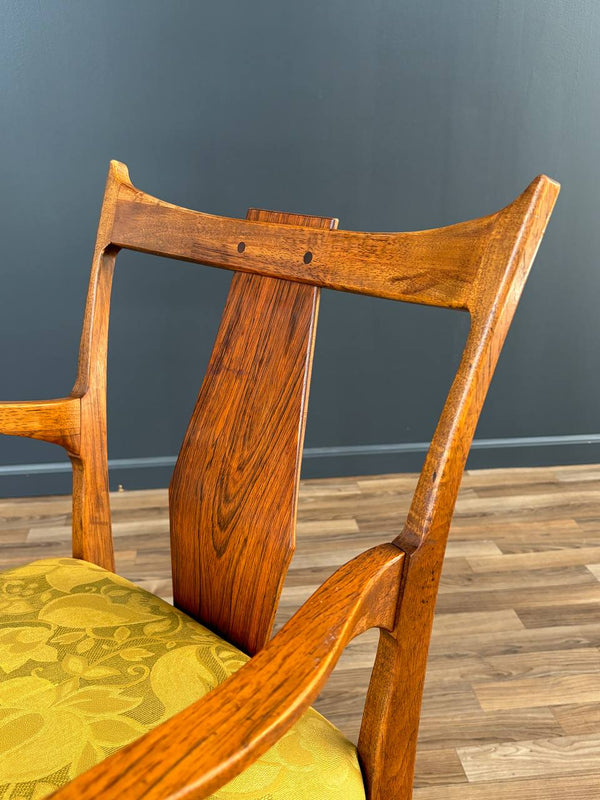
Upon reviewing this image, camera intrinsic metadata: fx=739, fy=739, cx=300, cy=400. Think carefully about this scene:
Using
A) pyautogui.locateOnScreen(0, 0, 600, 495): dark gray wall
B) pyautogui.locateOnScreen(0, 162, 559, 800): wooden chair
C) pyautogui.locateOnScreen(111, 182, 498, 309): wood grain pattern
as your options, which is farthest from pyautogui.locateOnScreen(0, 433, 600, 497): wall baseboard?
pyautogui.locateOnScreen(111, 182, 498, 309): wood grain pattern

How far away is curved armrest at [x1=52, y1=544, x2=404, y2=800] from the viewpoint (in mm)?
380

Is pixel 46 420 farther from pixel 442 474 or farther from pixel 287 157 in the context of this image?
pixel 287 157

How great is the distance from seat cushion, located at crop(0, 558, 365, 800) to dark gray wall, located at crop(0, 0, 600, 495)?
1372 mm

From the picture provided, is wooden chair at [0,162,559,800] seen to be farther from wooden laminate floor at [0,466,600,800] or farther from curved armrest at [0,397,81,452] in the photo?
wooden laminate floor at [0,466,600,800]

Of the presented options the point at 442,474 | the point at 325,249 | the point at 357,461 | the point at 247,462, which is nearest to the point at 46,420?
the point at 247,462

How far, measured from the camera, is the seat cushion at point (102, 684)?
57cm

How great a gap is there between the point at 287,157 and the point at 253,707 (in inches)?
73.1

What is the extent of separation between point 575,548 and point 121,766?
5.65 ft

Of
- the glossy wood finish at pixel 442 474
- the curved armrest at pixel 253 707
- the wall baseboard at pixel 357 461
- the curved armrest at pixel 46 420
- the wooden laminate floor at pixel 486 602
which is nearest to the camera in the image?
the curved armrest at pixel 253 707

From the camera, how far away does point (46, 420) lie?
0.85 m

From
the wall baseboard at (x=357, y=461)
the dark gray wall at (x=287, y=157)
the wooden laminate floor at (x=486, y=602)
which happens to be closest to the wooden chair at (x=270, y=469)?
the wooden laminate floor at (x=486, y=602)

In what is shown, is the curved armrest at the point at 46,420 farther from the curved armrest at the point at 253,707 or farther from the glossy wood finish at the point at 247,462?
the curved armrest at the point at 253,707

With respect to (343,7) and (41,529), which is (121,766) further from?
(343,7)

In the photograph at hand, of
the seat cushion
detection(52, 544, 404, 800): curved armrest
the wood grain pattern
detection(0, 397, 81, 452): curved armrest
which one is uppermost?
the wood grain pattern
